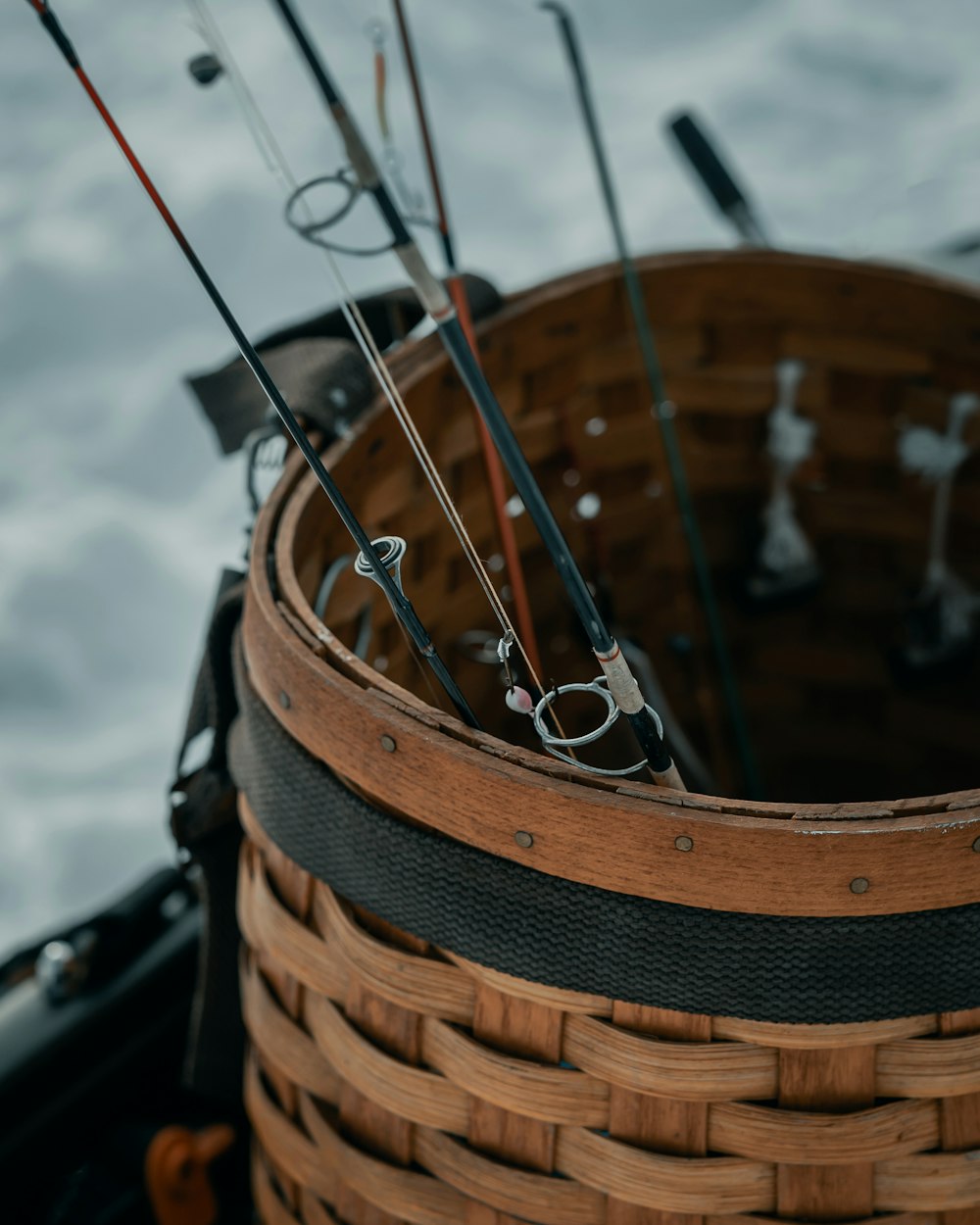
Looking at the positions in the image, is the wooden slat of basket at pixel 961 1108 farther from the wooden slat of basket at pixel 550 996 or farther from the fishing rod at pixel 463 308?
the fishing rod at pixel 463 308

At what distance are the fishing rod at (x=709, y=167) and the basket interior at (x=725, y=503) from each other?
12 centimetres

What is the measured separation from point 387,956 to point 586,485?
0.42m

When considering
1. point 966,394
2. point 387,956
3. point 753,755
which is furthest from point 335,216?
point 753,755

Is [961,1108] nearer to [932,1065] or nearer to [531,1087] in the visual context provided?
[932,1065]

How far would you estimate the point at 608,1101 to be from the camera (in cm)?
43

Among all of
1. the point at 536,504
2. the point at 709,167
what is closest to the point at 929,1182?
the point at 536,504

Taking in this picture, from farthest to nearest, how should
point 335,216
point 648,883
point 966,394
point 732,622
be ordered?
point 732,622 → point 966,394 → point 335,216 → point 648,883

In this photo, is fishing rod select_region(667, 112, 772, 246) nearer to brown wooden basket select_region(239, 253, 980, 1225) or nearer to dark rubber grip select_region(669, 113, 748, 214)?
dark rubber grip select_region(669, 113, 748, 214)

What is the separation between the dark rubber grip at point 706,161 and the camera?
895 millimetres

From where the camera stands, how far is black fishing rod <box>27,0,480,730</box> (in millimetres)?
415

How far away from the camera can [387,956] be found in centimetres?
44

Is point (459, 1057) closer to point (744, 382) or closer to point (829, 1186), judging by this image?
point (829, 1186)

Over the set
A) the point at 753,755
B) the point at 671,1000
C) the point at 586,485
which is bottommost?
the point at 671,1000

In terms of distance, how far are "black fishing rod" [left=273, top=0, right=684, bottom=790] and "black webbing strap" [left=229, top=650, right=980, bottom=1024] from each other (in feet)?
0.15
